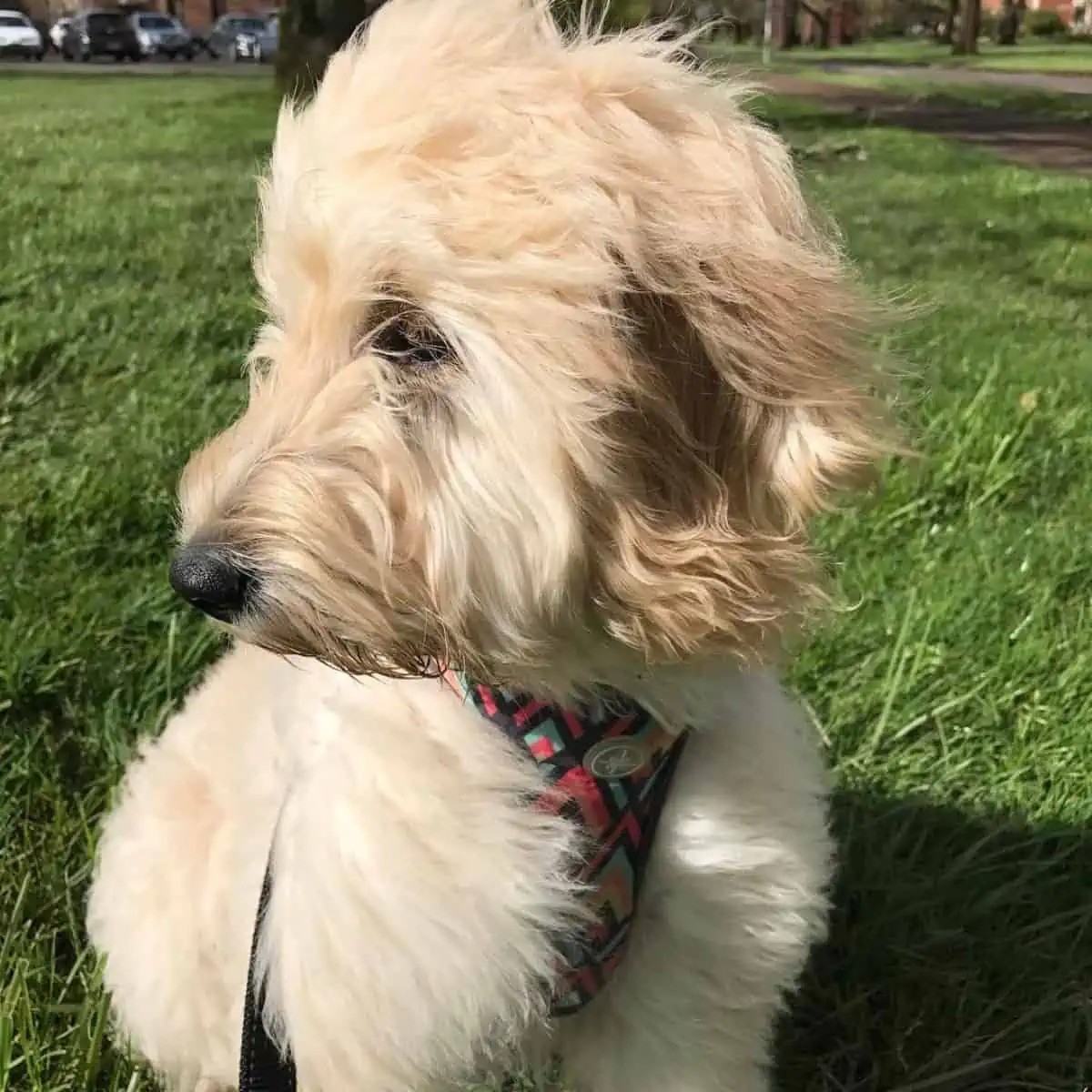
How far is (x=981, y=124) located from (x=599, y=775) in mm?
14751

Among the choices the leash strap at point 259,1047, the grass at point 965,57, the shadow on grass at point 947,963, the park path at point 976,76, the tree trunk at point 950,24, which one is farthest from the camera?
the tree trunk at point 950,24

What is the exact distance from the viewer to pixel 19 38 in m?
29.2

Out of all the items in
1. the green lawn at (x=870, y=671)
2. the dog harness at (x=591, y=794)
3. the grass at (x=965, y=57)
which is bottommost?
the grass at (x=965, y=57)

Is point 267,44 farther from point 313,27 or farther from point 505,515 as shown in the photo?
point 505,515

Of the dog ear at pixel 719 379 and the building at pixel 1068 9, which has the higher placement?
the dog ear at pixel 719 379

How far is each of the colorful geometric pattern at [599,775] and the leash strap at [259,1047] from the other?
0.37 metres

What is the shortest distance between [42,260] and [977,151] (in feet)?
30.3

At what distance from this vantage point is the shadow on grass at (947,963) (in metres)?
2.07

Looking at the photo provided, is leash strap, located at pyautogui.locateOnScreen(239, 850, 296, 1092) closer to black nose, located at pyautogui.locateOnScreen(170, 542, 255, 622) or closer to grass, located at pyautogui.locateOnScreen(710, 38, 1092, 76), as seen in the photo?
black nose, located at pyautogui.locateOnScreen(170, 542, 255, 622)

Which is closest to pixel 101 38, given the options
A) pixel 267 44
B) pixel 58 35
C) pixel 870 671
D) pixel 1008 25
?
pixel 58 35

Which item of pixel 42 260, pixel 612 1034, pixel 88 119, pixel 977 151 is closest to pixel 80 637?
pixel 612 1034

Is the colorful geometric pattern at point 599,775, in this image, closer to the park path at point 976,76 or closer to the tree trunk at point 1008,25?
the park path at point 976,76

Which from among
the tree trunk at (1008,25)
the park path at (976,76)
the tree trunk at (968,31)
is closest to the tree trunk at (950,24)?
the tree trunk at (1008,25)

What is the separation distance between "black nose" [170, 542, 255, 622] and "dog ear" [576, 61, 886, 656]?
387mm
